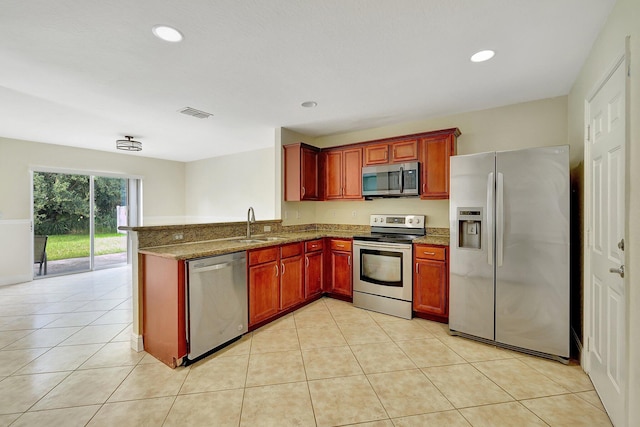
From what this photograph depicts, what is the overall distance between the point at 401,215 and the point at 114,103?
391 centimetres

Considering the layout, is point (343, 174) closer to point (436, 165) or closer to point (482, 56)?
point (436, 165)

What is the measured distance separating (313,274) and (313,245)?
15.8 inches

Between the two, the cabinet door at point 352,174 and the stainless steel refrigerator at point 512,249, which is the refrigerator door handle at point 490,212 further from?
the cabinet door at point 352,174

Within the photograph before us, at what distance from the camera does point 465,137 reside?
354 cm

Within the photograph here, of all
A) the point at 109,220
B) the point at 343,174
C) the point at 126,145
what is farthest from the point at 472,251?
the point at 109,220

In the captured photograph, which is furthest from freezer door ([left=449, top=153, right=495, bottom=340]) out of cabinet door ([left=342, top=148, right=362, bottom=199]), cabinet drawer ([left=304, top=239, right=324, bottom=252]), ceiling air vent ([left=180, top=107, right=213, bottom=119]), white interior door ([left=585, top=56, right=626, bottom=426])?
ceiling air vent ([left=180, top=107, right=213, bottom=119])

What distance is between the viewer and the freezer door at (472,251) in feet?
8.58

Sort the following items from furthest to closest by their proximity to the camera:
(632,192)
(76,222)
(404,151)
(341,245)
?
(76,222)
(341,245)
(404,151)
(632,192)

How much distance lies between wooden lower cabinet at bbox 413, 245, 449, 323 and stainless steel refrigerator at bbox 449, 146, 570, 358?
0.21 meters

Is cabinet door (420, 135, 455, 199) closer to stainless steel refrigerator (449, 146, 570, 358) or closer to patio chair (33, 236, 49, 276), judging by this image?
stainless steel refrigerator (449, 146, 570, 358)

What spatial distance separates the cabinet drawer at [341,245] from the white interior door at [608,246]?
2.37 metres

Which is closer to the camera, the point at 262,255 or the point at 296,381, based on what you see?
the point at 296,381

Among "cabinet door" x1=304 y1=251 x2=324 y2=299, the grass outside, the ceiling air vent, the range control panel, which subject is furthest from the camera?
the grass outside

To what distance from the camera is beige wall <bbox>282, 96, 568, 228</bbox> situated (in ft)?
10.2
